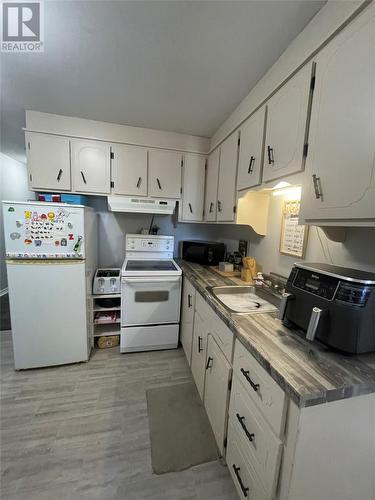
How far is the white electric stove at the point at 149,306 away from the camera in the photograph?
2076mm

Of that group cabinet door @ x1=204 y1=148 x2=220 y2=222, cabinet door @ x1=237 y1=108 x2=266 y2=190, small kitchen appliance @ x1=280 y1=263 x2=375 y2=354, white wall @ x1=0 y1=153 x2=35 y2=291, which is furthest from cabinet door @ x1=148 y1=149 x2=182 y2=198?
white wall @ x1=0 y1=153 x2=35 y2=291

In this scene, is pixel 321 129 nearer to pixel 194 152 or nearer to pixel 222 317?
pixel 222 317

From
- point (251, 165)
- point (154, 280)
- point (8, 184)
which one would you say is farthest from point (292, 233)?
point (8, 184)

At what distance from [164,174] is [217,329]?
178 cm

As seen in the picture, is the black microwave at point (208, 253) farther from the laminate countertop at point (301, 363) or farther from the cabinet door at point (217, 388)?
the laminate countertop at point (301, 363)

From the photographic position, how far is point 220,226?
2900mm

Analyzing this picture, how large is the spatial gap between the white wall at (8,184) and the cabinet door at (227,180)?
11.7ft

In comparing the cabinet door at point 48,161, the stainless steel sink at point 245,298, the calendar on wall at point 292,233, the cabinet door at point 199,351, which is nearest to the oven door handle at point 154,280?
the cabinet door at point 199,351

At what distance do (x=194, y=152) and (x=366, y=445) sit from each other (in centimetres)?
254

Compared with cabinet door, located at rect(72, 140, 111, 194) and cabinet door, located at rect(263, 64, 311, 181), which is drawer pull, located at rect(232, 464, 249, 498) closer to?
cabinet door, located at rect(263, 64, 311, 181)

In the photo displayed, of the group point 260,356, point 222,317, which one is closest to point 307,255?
point 222,317

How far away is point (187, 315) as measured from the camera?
2029 mm

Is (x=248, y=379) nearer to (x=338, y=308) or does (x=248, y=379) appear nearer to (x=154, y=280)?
(x=338, y=308)

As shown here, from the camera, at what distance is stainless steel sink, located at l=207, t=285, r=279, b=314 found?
140 cm
